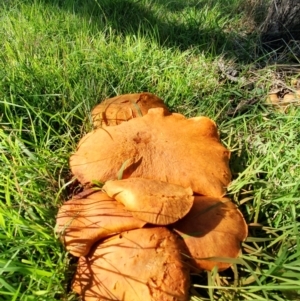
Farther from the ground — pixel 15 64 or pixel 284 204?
pixel 284 204

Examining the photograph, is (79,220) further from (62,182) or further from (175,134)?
(175,134)

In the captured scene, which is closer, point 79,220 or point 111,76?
point 79,220

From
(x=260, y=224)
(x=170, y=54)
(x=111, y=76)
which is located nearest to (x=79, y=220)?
(x=260, y=224)

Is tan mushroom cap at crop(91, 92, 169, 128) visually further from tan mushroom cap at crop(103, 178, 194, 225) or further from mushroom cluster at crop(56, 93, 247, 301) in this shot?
tan mushroom cap at crop(103, 178, 194, 225)

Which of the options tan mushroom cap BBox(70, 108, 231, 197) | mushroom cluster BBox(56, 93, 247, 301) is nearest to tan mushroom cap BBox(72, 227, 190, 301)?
mushroom cluster BBox(56, 93, 247, 301)

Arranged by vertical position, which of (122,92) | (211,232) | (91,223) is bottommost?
(122,92)

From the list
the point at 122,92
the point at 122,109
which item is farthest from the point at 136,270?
the point at 122,92

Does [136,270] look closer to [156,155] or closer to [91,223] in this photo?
[91,223]
